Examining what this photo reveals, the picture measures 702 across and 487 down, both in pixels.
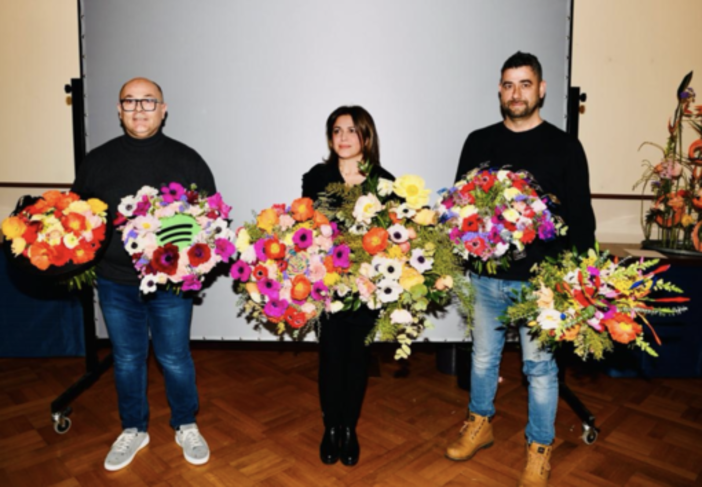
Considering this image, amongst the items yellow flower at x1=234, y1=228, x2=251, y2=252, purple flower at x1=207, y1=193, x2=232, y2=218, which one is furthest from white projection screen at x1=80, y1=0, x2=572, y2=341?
yellow flower at x1=234, y1=228, x2=251, y2=252

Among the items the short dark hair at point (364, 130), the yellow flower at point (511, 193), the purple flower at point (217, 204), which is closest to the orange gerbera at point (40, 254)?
the purple flower at point (217, 204)

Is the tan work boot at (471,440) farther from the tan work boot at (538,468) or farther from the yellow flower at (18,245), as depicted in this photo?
the yellow flower at (18,245)

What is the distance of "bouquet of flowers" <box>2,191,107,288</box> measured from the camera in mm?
1972

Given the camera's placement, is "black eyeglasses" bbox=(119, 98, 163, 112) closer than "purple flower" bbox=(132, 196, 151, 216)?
No

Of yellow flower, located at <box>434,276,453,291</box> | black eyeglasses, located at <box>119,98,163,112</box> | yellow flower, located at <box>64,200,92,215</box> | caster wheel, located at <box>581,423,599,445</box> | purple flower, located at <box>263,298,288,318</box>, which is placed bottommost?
caster wheel, located at <box>581,423,599,445</box>

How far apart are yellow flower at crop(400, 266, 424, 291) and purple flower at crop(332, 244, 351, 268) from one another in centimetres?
20

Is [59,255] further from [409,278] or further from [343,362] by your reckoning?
[409,278]

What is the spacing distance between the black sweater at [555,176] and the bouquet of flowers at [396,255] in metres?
0.41

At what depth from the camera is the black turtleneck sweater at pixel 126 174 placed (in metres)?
2.16

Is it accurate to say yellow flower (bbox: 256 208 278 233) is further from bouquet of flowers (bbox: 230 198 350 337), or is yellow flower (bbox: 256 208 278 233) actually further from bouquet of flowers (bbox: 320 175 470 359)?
bouquet of flowers (bbox: 320 175 470 359)

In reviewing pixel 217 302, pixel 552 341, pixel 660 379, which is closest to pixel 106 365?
pixel 217 302

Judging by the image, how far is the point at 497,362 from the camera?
7.58 ft

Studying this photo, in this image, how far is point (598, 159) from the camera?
3.88 meters

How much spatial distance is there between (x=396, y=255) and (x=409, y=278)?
0.09 m
